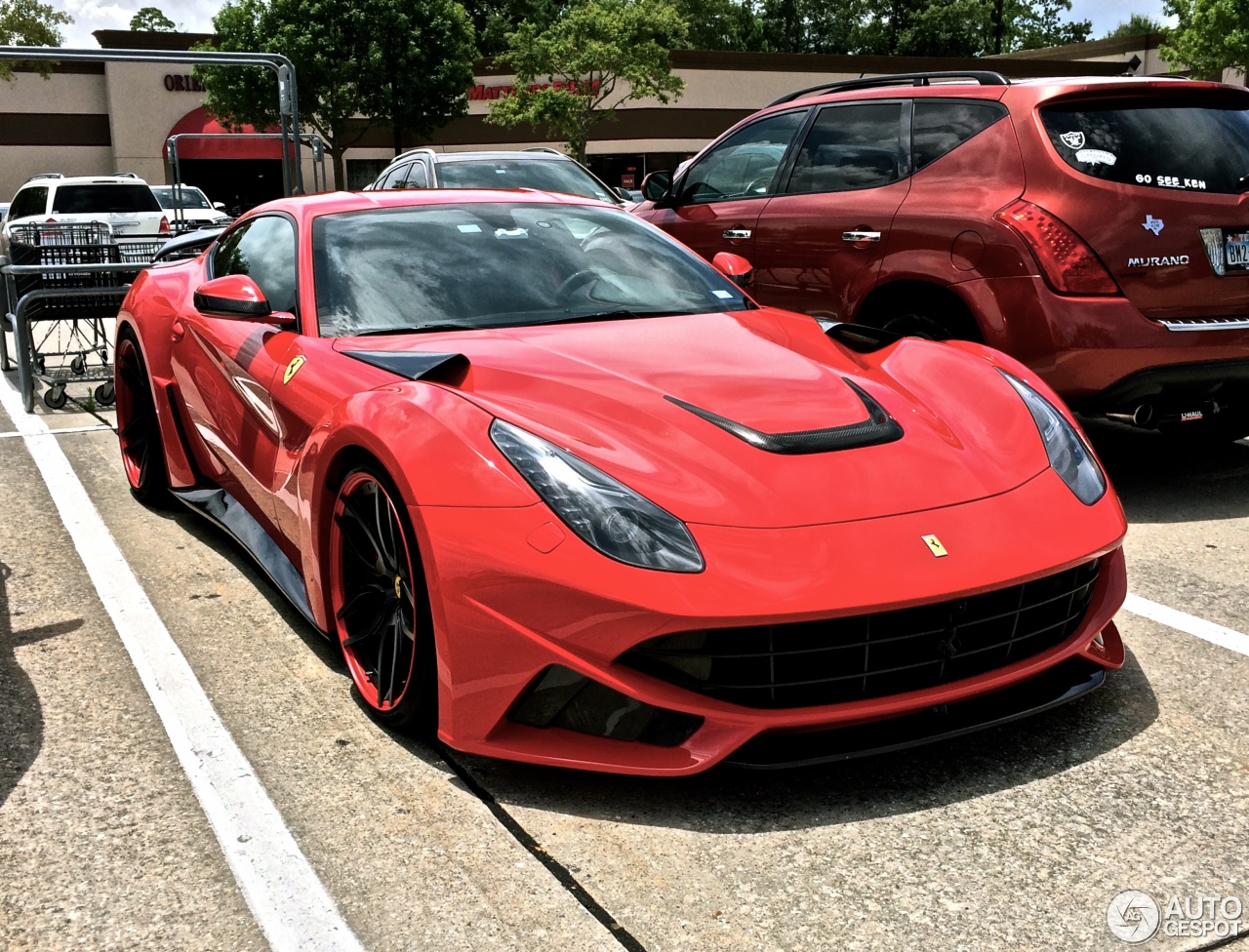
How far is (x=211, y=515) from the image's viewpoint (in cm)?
454

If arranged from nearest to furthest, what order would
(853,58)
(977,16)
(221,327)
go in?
(221,327) → (853,58) → (977,16)

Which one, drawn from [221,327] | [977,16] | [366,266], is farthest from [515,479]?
[977,16]

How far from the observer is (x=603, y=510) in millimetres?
2691

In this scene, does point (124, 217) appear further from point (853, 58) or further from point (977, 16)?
point (977, 16)

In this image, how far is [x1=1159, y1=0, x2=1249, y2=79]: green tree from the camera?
3775 centimetres

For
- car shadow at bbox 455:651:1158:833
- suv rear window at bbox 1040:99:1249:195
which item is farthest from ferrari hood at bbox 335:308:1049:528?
suv rear window at bbox 1040:99:1249:195

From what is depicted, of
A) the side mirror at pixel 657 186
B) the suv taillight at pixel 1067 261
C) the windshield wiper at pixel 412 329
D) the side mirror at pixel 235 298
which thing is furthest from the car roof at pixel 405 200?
the side mirror at pixel 657 186

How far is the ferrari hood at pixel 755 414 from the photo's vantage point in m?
2.81

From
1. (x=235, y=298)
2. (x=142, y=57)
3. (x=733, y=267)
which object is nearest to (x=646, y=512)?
(x=235, y=298)

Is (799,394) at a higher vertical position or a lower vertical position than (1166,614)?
higher

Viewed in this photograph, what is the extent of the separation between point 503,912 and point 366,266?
2201 millimetres

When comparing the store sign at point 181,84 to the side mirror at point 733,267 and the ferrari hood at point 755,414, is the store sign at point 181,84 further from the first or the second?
the ferrari hood at point 755,414

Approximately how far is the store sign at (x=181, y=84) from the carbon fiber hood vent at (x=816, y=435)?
4280cm

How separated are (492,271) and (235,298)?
806 millimetres
